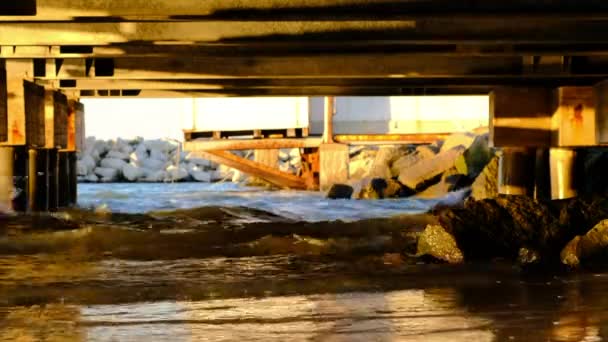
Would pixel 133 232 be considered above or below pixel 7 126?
below

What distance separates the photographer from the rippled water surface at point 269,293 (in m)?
5.08

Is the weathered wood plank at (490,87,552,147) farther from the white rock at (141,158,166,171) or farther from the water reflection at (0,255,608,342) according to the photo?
the white rock at (141,158,166,171)

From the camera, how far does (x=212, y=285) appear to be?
23.4 ft

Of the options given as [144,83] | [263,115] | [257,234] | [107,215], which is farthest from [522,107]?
[263,115]

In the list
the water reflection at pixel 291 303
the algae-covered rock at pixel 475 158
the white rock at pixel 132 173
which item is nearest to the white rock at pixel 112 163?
the white rock at pixel 132 173

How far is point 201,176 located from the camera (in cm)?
5275

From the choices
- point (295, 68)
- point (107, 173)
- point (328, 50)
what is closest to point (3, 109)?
point (295, 68)

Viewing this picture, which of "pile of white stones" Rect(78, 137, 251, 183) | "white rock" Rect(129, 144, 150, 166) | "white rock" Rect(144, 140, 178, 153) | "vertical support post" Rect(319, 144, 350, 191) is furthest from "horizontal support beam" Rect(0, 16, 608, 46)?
"white rock" Rect(144, 140, 178, 153)

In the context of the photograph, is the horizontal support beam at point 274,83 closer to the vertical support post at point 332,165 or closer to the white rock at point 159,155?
the vertical support post at point 332,165

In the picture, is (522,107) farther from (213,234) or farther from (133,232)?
(133,232)

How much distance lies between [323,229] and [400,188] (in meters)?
11.5

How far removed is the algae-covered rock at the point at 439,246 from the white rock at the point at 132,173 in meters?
44.2

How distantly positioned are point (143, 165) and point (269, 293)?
4844 centimetres

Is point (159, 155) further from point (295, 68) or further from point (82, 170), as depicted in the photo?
point (295, 68)
